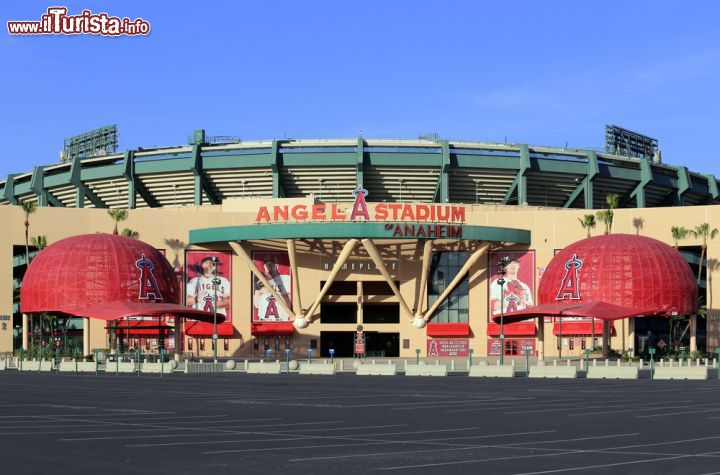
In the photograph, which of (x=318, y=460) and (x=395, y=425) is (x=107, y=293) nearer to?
(x=395, y=425)

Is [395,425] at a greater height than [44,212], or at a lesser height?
lesser

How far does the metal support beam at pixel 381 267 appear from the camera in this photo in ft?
353

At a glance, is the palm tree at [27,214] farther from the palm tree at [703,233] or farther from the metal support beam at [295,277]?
the palm tree at [703,233]

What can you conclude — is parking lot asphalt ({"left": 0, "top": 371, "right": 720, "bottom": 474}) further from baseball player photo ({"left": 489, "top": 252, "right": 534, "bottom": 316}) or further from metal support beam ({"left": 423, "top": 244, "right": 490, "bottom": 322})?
baseball player photo ({"left": 489, "top": 252, "right": 534, "bottom": 316})

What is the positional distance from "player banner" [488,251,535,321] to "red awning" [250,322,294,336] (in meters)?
19.5

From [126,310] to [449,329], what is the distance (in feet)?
107

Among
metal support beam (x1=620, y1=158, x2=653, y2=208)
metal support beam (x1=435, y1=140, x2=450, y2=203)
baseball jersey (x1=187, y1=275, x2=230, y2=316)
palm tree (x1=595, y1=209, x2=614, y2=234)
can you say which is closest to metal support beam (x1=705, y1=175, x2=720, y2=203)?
metal support beam (x1=620, y1=158, x2=653, y2=208)

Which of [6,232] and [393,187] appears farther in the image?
[393,187]

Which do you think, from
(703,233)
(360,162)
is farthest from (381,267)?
(703,233)

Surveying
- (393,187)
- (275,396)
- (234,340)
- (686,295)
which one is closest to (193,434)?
(275,396)

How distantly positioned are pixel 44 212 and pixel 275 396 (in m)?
74.3

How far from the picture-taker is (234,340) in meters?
112

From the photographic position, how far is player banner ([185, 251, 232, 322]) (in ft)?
368

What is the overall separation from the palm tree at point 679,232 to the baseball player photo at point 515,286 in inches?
528
